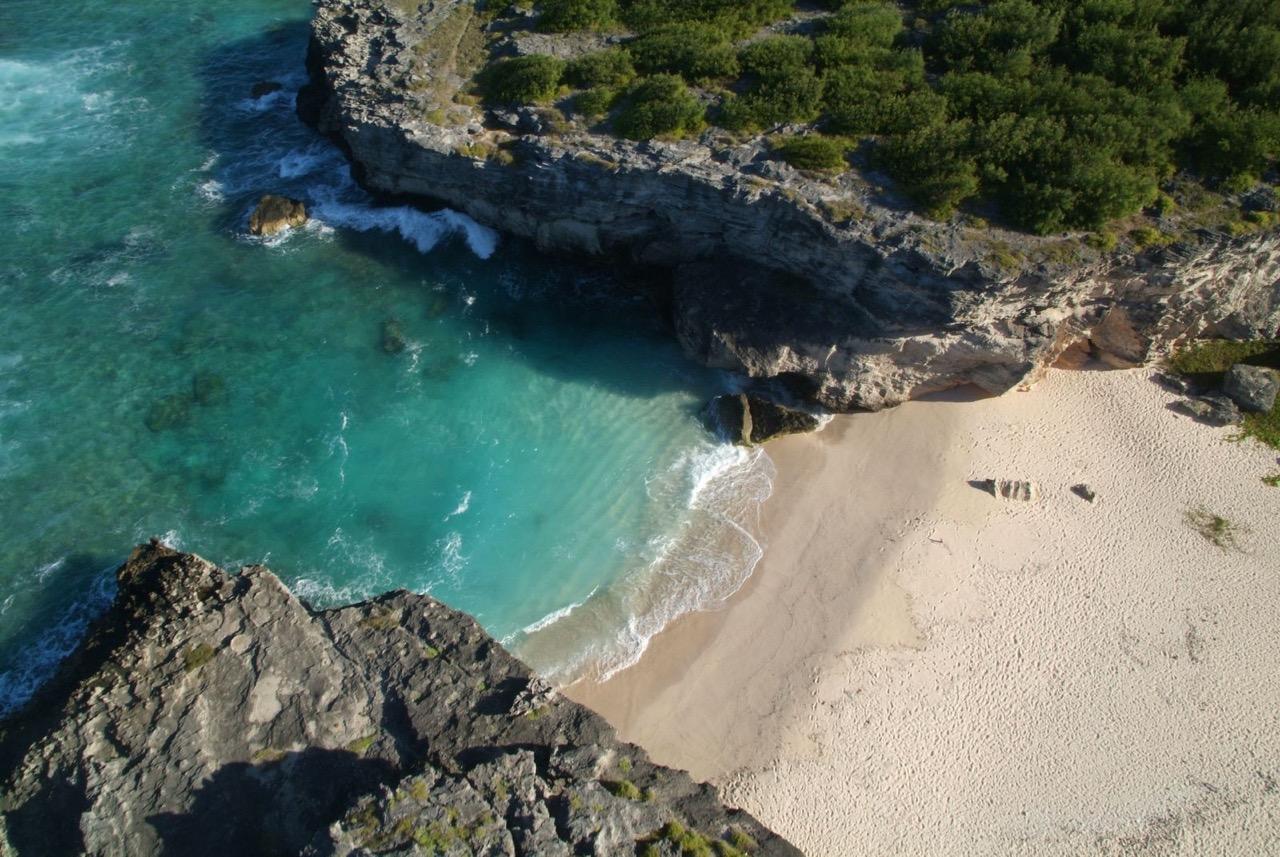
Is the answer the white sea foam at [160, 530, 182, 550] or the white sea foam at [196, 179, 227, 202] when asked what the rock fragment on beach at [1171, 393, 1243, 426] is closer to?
the white sea foam at [160, 530, 182, 550]

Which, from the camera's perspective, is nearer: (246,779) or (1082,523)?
(246,779)

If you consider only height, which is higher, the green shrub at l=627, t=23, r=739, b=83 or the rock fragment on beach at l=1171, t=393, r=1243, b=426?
the green shrub at l=627, t=23, r=739, b=83

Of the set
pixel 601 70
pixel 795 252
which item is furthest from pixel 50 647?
pixel 601 70

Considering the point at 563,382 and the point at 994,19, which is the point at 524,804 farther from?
the point at 994,19

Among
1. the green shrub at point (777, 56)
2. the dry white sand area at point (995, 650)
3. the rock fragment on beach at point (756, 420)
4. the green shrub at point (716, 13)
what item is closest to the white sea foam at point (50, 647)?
the dry white sand area at point (995, 650)

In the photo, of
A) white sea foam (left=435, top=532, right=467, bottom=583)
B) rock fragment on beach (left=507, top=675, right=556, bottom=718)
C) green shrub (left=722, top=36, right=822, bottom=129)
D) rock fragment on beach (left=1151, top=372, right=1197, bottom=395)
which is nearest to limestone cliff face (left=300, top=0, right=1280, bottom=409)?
green shrub (left=722, top=36, right=822, bottom=129)

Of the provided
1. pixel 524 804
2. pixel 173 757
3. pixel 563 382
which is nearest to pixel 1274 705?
pixel 524 804
